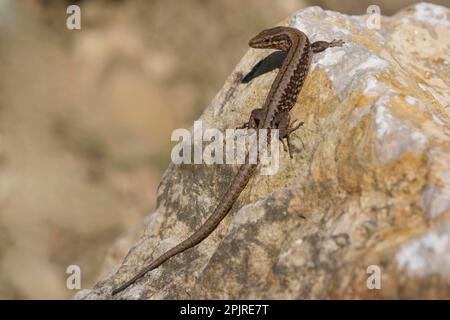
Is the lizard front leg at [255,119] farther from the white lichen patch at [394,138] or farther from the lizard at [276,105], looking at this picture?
the white lichen patch at [394,138]

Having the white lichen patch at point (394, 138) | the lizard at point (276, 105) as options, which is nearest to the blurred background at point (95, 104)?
the lizard at point (276, 105)

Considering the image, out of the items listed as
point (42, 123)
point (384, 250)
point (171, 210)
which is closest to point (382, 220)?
point (384, 250)

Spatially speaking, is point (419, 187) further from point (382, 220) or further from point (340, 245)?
point (340, 245)

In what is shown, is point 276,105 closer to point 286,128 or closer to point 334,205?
A: point 286,128

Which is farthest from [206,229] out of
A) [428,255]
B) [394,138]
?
[428,255]

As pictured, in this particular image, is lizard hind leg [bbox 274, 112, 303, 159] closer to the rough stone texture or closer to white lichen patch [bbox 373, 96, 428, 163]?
the rough stone texture

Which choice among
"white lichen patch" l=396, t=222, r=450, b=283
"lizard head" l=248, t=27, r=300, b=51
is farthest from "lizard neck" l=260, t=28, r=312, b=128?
"white lichen patch" l=396, t=222, r=450, b=283
